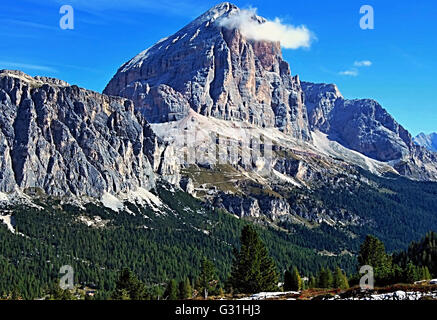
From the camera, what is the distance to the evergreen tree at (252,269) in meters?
103

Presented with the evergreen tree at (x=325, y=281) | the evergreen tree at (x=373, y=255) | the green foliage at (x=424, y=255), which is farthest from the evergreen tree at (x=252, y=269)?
the green foliage at (x=424, y=255)

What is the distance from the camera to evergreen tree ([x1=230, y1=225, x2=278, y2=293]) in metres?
103

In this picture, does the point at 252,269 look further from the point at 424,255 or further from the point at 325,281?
the point at 424,255

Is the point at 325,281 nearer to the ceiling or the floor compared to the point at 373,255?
nearer to the floor

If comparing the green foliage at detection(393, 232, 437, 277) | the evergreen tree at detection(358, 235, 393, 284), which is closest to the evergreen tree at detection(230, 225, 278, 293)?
the evergreen tree at detection(358, 235, 393, 284)

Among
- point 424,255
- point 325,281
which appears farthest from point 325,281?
point 424,255

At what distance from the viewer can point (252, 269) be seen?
339 ft

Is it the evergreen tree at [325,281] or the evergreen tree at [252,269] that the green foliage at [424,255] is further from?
the evergreen tree at [252,269]

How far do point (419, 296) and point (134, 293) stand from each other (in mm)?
72759

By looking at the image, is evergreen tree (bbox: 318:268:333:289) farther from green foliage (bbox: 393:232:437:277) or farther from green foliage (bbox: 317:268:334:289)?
green foliage (bbox: 393:232:437:277)
